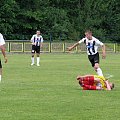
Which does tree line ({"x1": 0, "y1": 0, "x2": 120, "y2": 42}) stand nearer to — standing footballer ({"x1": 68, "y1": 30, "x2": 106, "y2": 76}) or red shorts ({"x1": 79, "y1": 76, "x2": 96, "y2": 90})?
standing footballer ({"x1": 68, "y1": 30, "x2": 106, "y2": 76})

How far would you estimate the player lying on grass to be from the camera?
17.0 metres

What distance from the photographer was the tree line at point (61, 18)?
75875 mm

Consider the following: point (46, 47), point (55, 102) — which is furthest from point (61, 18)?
point (55, 102)

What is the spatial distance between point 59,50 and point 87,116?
52.9 meters

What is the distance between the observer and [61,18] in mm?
79750

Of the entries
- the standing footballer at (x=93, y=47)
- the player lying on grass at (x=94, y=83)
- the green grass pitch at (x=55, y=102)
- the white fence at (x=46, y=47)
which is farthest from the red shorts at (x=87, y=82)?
the white fence at (x=46, y=47)

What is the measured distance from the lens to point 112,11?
85.1m

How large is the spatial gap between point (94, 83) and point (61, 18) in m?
63.0

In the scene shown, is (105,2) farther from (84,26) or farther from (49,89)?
(49,89)

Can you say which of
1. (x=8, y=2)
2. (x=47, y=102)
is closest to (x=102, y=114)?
(x=47, y=102)

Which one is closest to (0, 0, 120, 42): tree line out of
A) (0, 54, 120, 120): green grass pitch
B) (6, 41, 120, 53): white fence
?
(6, 41, 120, 53): white fence

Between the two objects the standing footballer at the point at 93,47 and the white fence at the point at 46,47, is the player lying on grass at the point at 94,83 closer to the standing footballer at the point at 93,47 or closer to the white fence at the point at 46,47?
the standing footballer at the point at 93,47

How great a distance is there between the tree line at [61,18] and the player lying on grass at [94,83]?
5652cm

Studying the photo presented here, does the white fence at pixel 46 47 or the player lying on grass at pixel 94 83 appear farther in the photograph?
the white fence at pixel 46 47
